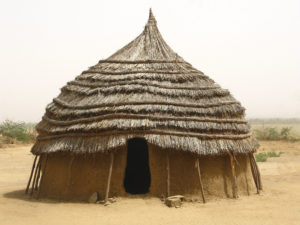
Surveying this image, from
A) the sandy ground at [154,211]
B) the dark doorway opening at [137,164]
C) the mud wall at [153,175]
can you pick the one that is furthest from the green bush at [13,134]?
the mud wall at [153,175]

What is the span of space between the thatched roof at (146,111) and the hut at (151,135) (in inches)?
1.1

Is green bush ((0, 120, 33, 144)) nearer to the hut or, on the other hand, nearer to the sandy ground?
the sandy ground

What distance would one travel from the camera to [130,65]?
12.5 metres

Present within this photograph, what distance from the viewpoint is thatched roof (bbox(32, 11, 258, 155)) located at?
10.7 meters

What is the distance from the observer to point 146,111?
10.9 m

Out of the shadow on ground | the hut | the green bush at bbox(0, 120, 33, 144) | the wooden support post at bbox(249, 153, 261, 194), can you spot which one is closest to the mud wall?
the hut

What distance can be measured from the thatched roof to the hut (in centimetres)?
3

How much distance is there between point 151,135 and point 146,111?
71 cm

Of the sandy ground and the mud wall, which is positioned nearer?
the sandy ground

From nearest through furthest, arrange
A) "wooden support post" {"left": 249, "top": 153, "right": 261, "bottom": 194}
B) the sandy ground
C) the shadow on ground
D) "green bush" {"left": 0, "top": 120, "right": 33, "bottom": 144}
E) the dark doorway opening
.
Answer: the sandy ground < the shadow on ground < "wooden support post" {"left": 249, "top": 153, "right": 261, "bottom": 194} < the dark doorway opening < "green bush" {"left": 0, "top": 120, "right": 33, "bottom": 144}

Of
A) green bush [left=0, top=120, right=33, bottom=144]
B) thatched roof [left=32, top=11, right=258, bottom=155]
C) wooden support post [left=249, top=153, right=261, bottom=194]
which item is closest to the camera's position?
thatched roof [left=32, top=11, right=258, bottom=155]

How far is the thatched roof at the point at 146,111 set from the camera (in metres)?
10.7

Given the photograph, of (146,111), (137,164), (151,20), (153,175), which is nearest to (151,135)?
(146,111)

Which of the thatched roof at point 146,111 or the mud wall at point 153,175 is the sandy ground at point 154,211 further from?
the thatched roof at point 146,111
